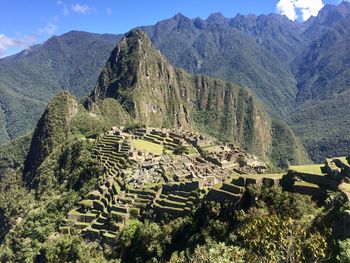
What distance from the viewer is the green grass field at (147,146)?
294 ft

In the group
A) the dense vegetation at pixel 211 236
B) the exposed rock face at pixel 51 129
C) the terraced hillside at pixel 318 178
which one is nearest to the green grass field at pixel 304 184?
the terraced hillside at pixel 318 178

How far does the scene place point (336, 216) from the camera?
29078mm

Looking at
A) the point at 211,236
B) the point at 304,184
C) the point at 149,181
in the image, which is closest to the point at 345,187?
the point at 304,184

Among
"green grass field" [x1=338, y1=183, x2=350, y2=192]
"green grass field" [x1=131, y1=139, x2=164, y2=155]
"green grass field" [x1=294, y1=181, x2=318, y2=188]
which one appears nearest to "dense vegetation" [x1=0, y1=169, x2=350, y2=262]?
"green grass field" [x1=338, y1=183, x2=350, y2=192]

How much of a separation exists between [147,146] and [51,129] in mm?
54979

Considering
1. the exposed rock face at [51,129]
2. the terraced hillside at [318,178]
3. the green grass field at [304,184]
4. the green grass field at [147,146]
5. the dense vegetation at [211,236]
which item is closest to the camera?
the dense vegetation at [211,236]

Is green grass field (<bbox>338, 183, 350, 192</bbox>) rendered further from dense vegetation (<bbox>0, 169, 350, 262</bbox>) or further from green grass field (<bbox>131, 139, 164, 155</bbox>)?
green grass field (<bbox>131, 139, 164, 155</bbox>)

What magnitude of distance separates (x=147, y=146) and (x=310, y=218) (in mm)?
65014

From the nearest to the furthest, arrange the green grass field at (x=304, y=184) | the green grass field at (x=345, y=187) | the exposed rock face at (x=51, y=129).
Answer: the green grass field at (x=345, y=187) < the green grass field at (x=304, y=184) < the exposed rock face at (x=51, y=129)

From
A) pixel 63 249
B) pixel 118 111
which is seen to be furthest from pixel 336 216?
pixel 118 111

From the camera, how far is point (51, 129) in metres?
140

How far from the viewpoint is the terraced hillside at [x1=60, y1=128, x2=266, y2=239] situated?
50.9 m

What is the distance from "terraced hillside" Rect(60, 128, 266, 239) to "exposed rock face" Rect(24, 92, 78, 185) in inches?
1542

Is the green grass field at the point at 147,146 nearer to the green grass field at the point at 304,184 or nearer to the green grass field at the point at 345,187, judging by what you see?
the green grass field at the point at 304,184
